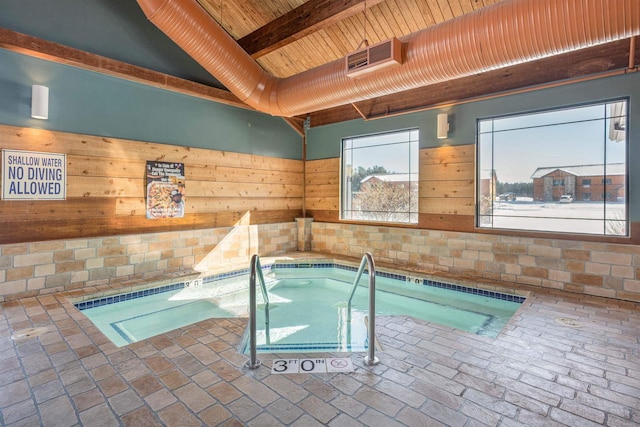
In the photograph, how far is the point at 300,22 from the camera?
4.24 metres

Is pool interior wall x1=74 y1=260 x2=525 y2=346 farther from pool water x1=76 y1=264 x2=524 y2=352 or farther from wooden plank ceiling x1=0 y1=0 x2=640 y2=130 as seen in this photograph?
wooden plank ceiling x1=0 y1=0 x2=640 y2=130

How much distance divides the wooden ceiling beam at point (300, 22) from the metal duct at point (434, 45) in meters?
0.53

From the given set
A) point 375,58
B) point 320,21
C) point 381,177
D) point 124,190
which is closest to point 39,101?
point 124,190

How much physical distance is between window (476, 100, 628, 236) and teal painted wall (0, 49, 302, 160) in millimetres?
3953

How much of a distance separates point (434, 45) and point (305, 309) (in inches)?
126

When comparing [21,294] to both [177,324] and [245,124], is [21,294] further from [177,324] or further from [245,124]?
[245,124]

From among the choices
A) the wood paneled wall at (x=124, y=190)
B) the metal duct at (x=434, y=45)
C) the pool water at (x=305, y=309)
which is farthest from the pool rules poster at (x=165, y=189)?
the metal duct at (x=434, y=45)

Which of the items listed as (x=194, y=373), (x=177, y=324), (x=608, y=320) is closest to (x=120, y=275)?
(x=177, y=324)

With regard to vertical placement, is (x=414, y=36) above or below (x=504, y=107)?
above

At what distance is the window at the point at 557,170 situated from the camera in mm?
3834

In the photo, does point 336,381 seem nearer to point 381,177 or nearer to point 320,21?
point 320,21

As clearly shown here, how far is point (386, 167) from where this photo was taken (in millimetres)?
5984

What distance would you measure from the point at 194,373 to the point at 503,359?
2.16 meters

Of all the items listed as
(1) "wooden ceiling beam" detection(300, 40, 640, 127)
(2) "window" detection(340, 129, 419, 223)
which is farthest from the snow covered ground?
(1) "wooden ceiling beam" detection(300, 40, 640, 127)
